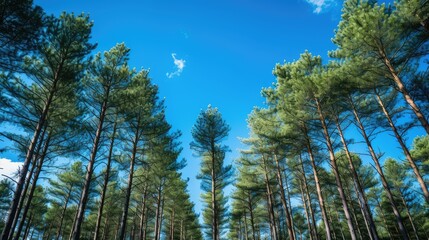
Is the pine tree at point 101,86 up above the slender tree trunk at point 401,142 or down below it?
above

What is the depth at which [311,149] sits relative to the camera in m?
14.1

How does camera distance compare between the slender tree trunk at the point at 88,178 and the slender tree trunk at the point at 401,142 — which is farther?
the slender tree trunk at the point at 401,142

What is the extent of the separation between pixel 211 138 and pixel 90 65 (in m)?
8.92

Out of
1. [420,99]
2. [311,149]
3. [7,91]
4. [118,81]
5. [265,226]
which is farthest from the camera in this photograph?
[265,226]

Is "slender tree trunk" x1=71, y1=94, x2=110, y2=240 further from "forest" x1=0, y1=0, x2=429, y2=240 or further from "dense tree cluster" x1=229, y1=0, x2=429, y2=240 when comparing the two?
"dense tree cluster" x1=229, y1=0, x2=429, y2=240

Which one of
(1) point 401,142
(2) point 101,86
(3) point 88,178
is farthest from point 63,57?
(1) point 401,142

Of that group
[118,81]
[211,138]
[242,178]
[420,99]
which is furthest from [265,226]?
[118,81]

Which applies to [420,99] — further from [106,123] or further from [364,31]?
[106,123]

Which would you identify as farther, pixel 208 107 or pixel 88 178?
pixel 208 107

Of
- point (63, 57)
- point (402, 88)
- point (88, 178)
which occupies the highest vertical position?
point (63, 57)

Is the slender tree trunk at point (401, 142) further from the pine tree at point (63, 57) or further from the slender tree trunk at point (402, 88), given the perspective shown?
the pine tree at point (63, 57)

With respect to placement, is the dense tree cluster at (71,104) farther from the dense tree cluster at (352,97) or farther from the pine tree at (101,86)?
the dense tree cluster at (352,97)

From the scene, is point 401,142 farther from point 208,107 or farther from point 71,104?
point 71,104

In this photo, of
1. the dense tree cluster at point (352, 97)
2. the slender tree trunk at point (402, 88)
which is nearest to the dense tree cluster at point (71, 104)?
the dense tree cluster at point (352, 97)
